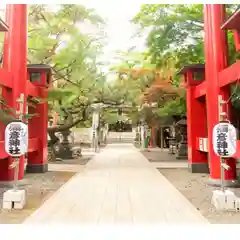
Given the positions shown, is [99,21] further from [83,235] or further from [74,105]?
[83,235]

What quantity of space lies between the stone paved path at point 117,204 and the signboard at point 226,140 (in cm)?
82

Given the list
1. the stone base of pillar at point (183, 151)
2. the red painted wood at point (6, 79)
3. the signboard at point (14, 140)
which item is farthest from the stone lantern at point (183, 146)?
the signboard at point (14, 140)

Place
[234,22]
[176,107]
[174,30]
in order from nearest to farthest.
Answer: [234,22] < [174,30] < [176,107]

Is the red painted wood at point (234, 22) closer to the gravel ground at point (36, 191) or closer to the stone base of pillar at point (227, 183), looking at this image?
the stone base of pillar at point (227, 183)

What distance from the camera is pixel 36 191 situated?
4387 mm

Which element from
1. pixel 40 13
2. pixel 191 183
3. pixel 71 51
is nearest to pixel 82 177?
pixel 191 183

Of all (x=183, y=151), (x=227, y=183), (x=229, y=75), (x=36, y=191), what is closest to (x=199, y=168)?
(x=227, y=183)

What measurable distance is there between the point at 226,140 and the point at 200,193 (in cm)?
125

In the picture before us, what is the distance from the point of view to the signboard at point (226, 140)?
11.0 ft

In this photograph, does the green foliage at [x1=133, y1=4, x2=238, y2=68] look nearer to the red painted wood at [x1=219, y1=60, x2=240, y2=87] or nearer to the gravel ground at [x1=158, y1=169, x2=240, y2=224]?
the red painted wood at [x1=219, y1=60, x2=240, y2=87]

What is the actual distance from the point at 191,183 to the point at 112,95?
241 inches

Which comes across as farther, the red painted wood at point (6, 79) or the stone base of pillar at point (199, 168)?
the stone base of pillar at point (199, 168)

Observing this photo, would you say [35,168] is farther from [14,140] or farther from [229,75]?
[229,75]

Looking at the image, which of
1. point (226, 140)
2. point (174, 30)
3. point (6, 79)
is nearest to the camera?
point (226, 140)
